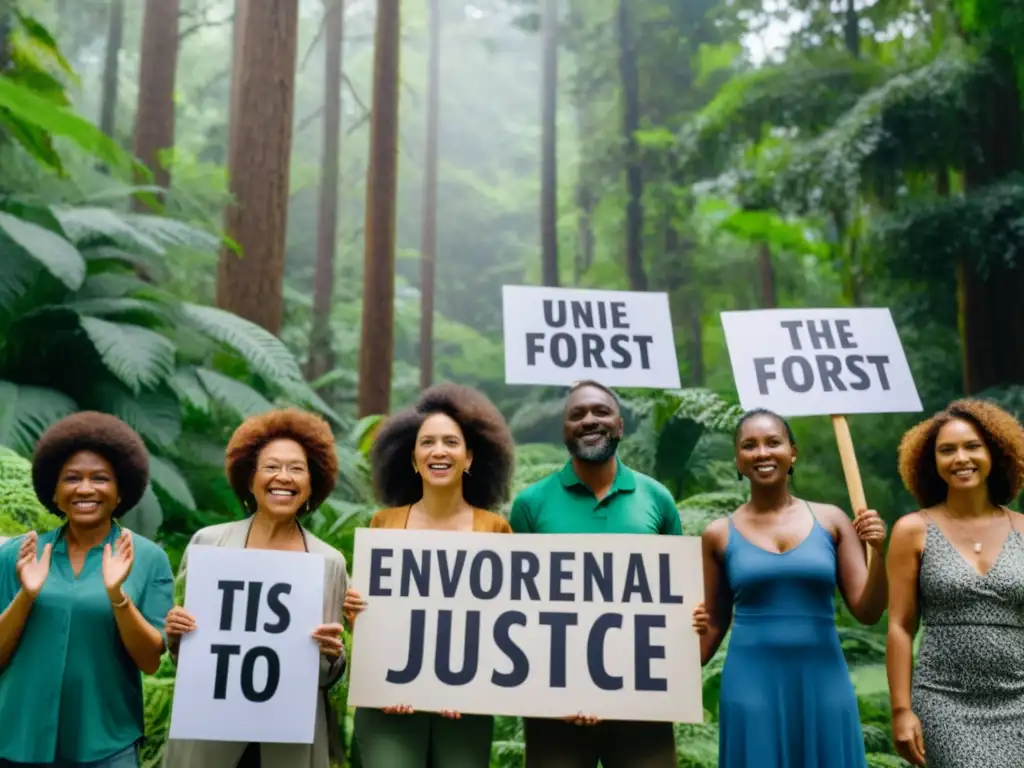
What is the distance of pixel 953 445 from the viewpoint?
303 centimetres

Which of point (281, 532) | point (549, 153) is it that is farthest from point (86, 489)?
point (549, 153)

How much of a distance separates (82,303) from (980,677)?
549 cm

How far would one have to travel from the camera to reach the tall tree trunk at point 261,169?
8.12 meters

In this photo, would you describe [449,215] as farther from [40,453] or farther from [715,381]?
[40,453]

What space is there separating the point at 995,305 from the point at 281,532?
724cm

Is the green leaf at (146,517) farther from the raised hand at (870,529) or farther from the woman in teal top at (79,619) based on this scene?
the raised hand at (870,529)

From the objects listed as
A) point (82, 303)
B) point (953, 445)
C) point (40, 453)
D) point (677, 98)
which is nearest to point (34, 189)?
point (82, 303)

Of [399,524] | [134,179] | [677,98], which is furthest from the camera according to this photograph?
[677,98]

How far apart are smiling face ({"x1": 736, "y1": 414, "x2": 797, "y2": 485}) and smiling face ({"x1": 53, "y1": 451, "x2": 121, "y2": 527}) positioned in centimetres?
204

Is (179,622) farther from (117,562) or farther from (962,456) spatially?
(962,456)

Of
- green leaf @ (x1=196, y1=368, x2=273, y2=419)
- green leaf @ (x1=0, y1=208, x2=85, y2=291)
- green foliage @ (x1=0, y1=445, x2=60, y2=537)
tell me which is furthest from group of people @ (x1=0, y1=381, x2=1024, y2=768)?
green leaf @ (x1=196, y1=368, x2=273, y2=419)

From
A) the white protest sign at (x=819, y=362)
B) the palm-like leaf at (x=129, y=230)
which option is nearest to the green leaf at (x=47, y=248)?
the palm-like leaf at (x=129, y=230)

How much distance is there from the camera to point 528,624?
313cm

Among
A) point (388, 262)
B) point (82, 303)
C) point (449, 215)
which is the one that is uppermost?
point (449, 215)
